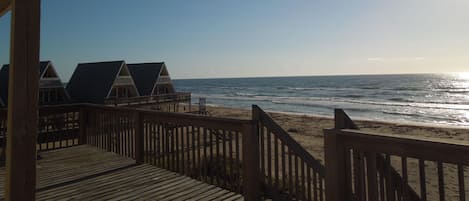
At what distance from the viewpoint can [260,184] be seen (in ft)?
9.77

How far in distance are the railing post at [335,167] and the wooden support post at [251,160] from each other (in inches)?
41.4

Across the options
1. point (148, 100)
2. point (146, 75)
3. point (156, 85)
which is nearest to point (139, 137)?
point (148, 100)

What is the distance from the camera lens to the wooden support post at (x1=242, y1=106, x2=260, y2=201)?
291 centimetres

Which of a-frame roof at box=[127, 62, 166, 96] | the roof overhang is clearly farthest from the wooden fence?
a-frame roof at box=[127, 62, 166, 96]

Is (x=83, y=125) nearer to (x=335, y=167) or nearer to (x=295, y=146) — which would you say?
(x=295, y=146)

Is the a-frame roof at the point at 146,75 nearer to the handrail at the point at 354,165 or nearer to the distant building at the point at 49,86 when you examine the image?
the distant building at the point at 49,86

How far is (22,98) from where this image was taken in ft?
7.32

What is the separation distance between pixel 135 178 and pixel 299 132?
1350 cm

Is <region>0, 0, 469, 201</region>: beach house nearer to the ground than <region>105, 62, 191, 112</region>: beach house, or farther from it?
nearer to the ground

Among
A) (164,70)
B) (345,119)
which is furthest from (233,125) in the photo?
(164,70)

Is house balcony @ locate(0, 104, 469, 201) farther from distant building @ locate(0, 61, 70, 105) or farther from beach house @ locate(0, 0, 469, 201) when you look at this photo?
distant building @ locate(0, 61, 70, 105)

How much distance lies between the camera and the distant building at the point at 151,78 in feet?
83.0

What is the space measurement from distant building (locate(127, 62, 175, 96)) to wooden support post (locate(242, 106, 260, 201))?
75.8 ft

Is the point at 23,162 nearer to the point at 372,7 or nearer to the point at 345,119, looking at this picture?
→ the point at 345,119
